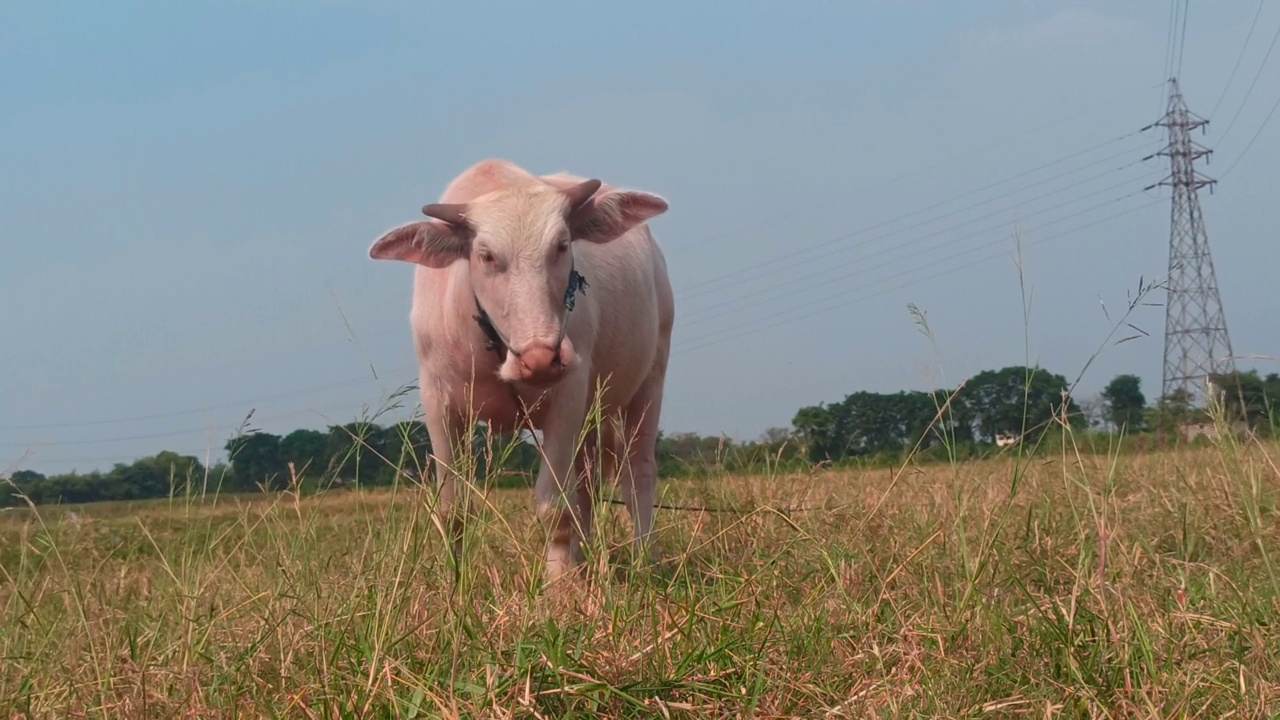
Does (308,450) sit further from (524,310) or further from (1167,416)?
(1167,416)

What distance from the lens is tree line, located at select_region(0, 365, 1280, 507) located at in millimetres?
3463

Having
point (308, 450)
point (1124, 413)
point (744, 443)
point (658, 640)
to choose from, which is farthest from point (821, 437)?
point (658, 640)

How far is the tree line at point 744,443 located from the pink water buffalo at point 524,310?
0.90 ft

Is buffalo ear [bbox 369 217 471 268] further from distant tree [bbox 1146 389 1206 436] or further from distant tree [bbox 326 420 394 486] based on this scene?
distant tree [bbox 1146 389 1206 436]

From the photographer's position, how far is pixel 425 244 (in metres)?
5.32

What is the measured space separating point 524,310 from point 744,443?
226cm

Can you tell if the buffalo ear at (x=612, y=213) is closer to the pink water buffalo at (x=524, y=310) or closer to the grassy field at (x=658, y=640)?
the pink water buffalo at (x=524, y=310)

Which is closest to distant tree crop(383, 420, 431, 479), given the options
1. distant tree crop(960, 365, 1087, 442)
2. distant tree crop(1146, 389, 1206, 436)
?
distant tree crop(960, 365, 1087, 442)

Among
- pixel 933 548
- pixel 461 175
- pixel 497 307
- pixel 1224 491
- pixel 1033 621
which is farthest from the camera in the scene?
pixel 461 175

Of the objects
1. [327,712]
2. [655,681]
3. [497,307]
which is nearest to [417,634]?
[327,712]

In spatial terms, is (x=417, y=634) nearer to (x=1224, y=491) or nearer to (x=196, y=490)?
(x=196, y=490)

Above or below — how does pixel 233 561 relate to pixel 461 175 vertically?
below

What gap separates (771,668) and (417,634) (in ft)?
2.53

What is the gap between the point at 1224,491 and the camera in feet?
14.8
